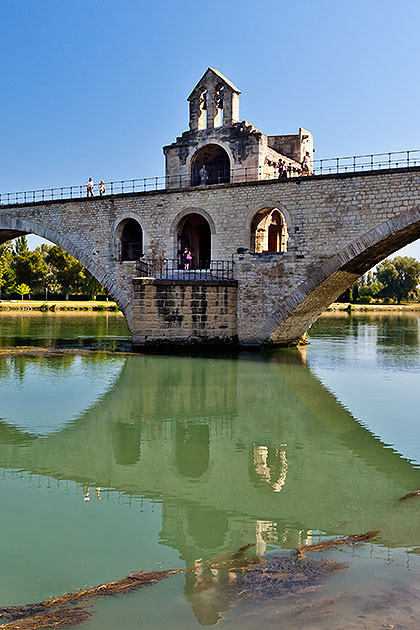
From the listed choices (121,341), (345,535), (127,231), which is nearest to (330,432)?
(345,535)

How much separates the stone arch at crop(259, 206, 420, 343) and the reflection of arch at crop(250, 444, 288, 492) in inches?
457

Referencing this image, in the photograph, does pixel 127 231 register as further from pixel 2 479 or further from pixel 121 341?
pixel 2 479

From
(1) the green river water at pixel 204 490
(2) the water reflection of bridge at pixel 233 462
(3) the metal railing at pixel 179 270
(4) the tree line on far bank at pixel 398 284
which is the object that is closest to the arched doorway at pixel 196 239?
(3) the metal railing at pixel 179 270

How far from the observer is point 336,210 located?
19453 millimetres

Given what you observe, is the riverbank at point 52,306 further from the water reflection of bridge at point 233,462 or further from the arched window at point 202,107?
the water reflection of bridge at point 233,462

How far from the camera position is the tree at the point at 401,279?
79.6m

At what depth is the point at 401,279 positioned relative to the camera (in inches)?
3147

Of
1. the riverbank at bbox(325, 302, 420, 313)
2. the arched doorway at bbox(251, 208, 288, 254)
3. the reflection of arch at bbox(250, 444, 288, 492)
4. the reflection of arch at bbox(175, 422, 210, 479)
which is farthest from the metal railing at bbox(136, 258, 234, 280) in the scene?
the riverbank at bbox(325, 302, 420, 313)

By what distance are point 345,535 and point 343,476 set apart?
2030 millimetres

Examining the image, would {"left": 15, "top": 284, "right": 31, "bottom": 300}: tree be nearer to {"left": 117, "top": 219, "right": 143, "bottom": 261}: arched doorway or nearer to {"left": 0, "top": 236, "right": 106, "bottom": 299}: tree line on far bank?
{"left": 0, "top": 236, "right": 106, "bottom": 299}: tree line on far bank

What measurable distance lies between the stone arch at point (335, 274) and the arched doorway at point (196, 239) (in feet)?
17.9

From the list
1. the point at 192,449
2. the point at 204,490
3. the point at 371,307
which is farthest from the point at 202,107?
the point at 371,307

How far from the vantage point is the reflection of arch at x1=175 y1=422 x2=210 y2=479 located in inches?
305

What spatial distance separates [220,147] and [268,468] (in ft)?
64.8
